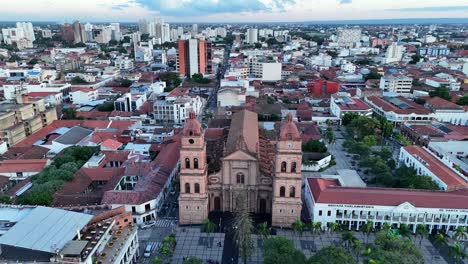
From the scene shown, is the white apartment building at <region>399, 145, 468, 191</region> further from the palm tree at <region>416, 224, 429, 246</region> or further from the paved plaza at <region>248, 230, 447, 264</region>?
the paved plaza at <region>248, 230, 447, 264</region>

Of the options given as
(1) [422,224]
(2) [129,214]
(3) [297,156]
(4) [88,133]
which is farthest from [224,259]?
(4) [88,133]

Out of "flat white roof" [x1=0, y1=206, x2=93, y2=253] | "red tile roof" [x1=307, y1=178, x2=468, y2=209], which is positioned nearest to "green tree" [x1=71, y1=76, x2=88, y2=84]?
"flat white roof" [x1=0, y1=206, x2=93, y2=253]

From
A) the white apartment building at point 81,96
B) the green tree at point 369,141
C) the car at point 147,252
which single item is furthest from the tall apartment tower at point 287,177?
the white apartment building at point 81,96

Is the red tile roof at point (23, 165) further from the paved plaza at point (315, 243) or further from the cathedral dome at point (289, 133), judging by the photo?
the cathedral dome at point (289, 133)

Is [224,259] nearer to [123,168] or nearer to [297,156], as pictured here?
[297,156]

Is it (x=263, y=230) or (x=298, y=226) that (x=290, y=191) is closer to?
(x=298, y=226)

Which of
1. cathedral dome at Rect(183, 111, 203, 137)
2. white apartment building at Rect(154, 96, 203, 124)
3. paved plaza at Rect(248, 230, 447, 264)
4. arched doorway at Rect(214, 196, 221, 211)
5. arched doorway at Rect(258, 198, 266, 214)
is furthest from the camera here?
white apartment building at Rect(154, 96, 203, 124)

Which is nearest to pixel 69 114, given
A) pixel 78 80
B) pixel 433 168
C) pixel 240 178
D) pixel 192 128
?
pixel 78 80
